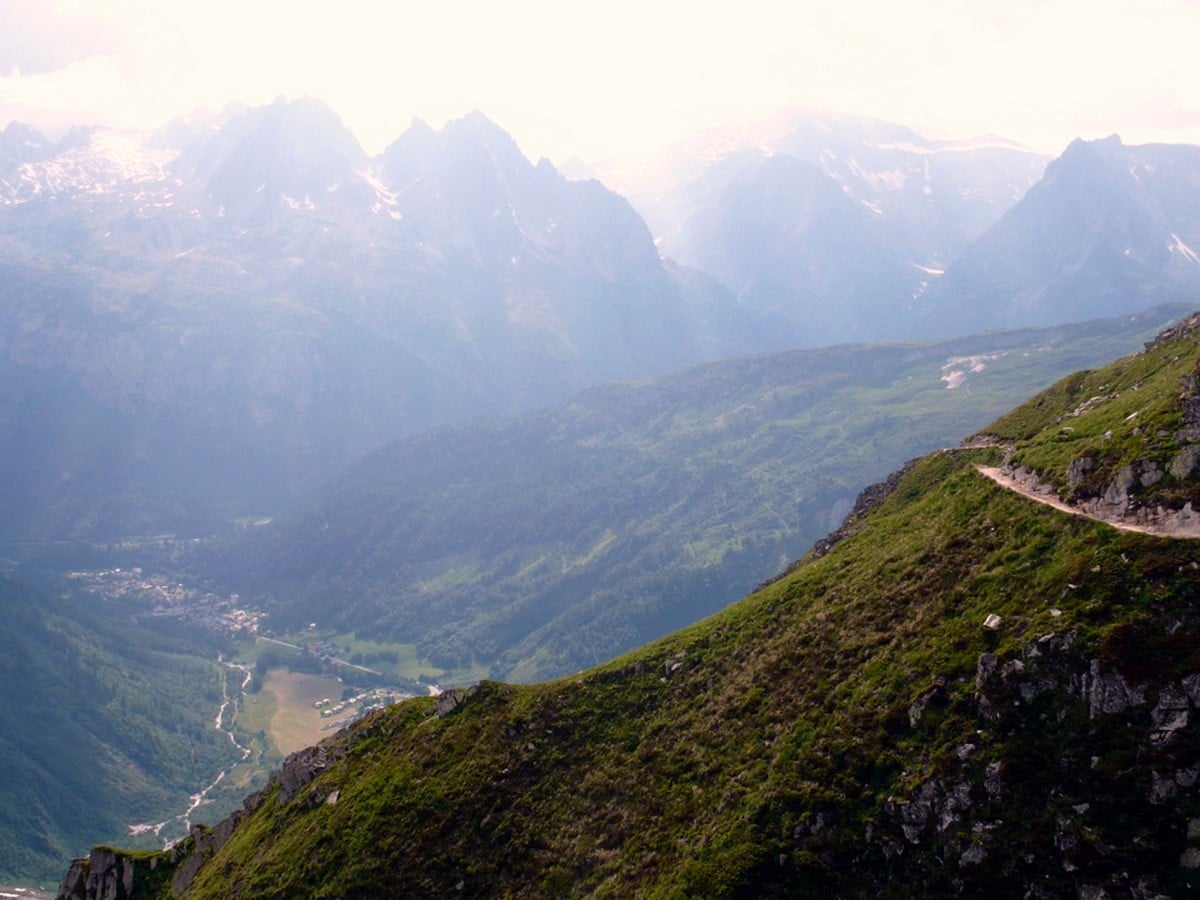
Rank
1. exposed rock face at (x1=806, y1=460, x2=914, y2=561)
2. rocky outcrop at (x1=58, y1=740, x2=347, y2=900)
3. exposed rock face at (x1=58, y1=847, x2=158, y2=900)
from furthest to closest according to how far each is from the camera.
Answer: exposed rock face at (x1=806, y1=460, x2=914, y2=561), exposed rock face at (x1=58, y1=847, x2=158, y2=900), rocky outcrop at (x1=58, y1=740, x2=347, y2=900)

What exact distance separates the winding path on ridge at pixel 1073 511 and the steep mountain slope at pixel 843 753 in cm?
103

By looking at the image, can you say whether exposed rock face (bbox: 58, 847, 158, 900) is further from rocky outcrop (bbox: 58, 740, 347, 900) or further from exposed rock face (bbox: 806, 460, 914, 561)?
exposed rock face (bbox: 806, 460, 914, 561)

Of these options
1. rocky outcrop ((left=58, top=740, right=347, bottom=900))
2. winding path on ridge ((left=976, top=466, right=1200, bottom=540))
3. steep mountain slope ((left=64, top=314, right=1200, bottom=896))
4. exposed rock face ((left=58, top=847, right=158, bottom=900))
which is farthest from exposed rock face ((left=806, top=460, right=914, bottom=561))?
exposed rock face ((left=58, top=847, right=158, bottom=900))

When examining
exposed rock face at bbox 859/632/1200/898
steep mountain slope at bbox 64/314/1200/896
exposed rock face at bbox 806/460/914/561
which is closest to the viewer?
exposed rock face at bbox 859/632/1200/898

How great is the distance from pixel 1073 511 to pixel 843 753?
23798 millimetres

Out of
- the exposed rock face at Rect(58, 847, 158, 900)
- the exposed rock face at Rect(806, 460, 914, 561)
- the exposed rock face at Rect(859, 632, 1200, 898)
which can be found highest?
the exposed rock face at Rect(859, 632, 1200, 898)

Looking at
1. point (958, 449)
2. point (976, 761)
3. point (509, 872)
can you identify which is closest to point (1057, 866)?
point (976, 761)

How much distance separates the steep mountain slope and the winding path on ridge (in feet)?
3.37

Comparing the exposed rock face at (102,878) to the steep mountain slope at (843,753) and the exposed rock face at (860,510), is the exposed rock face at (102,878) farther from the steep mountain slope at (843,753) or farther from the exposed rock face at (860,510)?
the exposed rock face at (860,510)

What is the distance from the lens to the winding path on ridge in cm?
4809

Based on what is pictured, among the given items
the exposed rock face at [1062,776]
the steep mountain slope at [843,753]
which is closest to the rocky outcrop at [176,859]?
the steep mountain slope at [843,753]

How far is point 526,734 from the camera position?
74.6 meters

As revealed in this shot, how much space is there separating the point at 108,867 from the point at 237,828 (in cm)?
1454

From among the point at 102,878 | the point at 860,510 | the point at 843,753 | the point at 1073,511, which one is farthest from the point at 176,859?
the point at 1073,511
